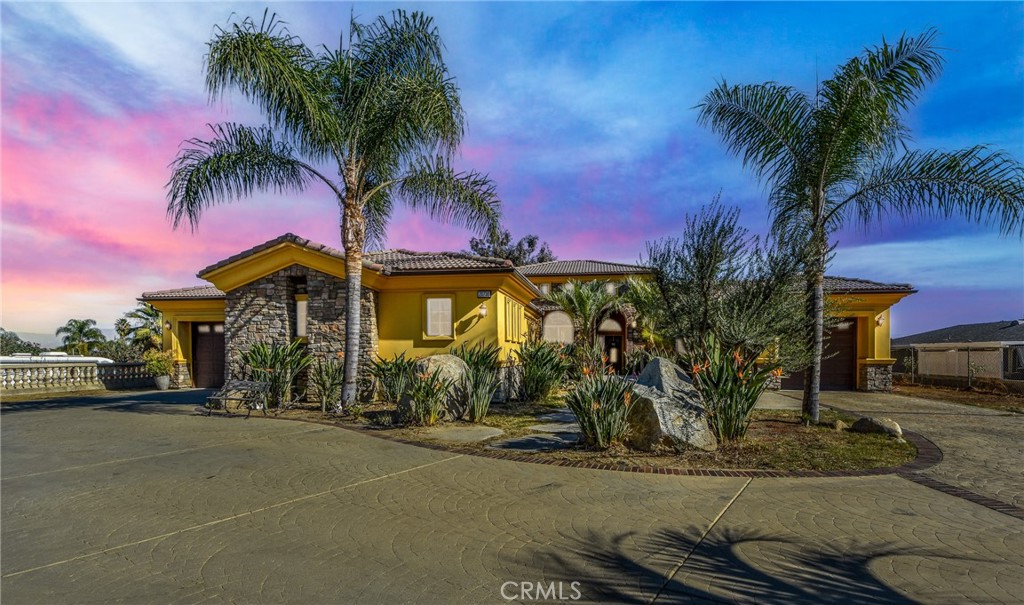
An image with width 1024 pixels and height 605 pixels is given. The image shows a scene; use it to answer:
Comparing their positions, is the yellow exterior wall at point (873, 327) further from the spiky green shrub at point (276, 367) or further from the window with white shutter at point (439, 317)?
the spiky green shrub at point (276, 367)

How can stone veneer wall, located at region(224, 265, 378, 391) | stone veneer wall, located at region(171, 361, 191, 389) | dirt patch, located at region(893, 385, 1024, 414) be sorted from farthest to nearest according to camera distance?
stone veneer wall, located at region(171, 361, 191, 389) < stone veneer wall, located at region(224, 265, 378, 391) < dirt patch, located at region(893, 385, 1024, 414)

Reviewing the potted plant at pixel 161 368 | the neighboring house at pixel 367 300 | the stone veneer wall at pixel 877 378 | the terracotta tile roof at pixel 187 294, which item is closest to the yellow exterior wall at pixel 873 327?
the stone veneer wall at pixel 877 378

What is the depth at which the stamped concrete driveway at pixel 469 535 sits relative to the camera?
148 inches

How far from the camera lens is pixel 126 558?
4285 millimetres

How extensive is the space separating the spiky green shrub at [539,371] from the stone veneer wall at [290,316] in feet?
13.6

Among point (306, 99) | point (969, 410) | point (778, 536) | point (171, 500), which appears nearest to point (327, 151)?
point (306, 99)

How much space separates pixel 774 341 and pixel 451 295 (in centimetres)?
864

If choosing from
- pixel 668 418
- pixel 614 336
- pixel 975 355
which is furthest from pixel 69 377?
pixel 975 355

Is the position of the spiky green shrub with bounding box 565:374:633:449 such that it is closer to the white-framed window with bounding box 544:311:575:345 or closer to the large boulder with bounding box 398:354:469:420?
the large boulder with bounding box 398:354:469:420

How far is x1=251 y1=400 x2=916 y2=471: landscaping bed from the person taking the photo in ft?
23.6

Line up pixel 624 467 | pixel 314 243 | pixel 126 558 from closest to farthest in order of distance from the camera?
pixel 126 558 < pixel 624 467 < pixel 314 243

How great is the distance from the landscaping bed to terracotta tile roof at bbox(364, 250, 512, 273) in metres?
5.20

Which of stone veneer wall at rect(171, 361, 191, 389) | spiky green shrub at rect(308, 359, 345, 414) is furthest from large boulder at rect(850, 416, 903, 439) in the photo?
stone veneer wall at rect(171, 361, 191, 389)

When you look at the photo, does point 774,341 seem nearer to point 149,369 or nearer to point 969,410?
point 969,410
